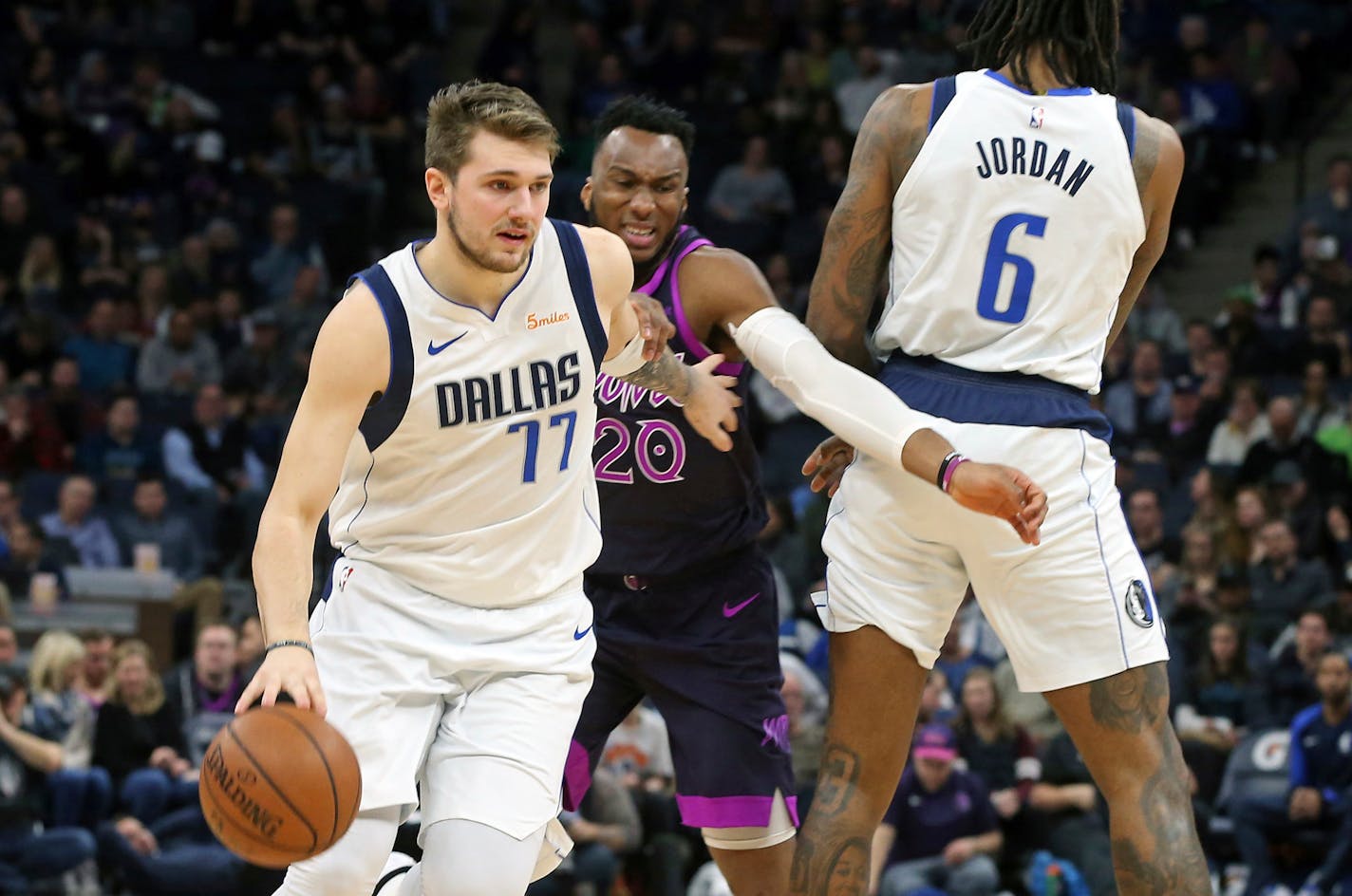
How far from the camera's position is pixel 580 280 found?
4746mm

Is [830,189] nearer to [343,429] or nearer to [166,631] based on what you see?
[166,631]

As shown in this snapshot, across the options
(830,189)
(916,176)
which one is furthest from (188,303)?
(916,176)

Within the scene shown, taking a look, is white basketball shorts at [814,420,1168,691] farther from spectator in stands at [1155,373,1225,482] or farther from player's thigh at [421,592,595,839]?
spectator in stands at [1155,373,1225,482]

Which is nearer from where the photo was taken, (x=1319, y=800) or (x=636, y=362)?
(x=636, y=362)

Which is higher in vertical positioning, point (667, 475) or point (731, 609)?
point (667, 475)

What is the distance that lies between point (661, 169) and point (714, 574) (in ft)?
3.98

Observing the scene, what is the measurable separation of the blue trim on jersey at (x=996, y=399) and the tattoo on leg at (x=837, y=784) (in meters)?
0.90

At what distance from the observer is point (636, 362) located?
4.93 metres

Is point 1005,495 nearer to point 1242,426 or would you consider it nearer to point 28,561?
point 1242,426

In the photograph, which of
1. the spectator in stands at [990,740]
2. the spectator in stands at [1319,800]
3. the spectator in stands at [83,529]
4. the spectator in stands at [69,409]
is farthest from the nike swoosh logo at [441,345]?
the spectator in stands at [69,409]

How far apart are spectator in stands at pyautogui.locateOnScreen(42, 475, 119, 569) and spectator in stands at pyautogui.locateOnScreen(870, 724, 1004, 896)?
647 centimetres

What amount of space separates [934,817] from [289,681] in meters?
6.29

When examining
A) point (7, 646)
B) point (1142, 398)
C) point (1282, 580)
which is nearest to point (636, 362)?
point (7, 646)

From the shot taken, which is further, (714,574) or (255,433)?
(255,433)
